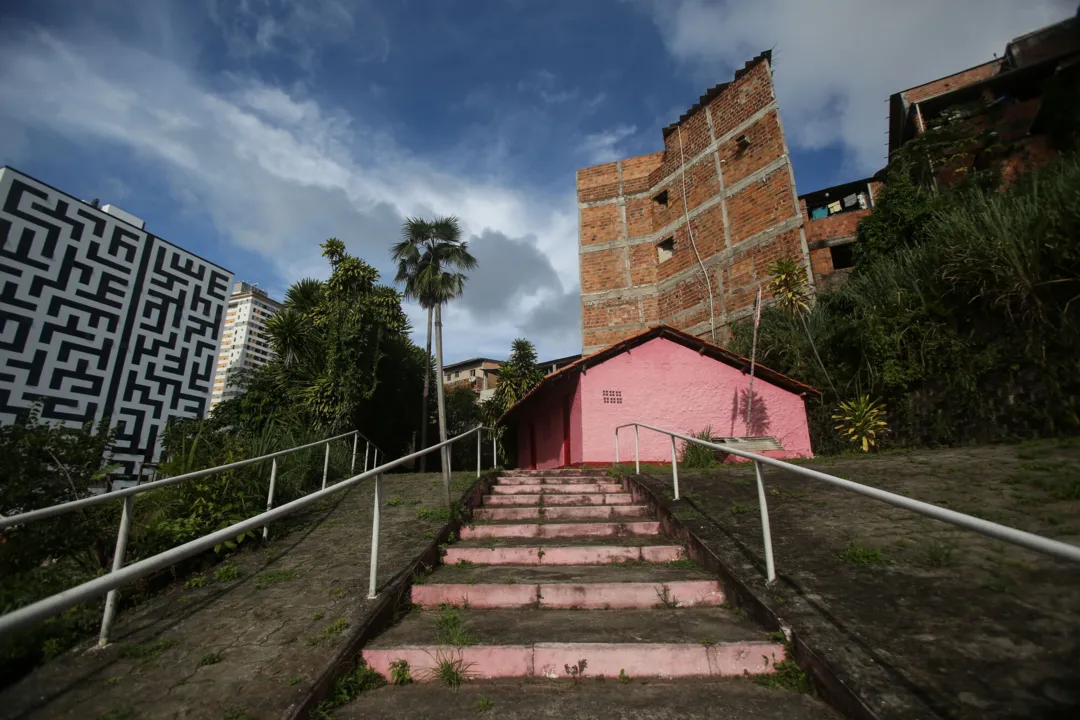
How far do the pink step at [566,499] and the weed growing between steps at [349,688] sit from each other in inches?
145

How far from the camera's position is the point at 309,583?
3.66 metres

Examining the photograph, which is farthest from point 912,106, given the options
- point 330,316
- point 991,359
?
point 330,316

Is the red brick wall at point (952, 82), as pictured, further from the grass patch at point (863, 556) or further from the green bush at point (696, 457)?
the grass patch at point (863, 556)

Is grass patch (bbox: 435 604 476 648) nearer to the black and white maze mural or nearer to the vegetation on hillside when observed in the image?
the vegetation on hillside

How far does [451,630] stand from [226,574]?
7.55ft

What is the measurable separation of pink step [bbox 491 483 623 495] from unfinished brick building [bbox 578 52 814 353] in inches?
473

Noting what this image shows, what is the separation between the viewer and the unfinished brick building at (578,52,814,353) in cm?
1645

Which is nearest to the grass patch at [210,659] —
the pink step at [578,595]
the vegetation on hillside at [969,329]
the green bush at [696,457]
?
the pink step at [578,595]

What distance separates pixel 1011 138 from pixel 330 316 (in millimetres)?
23946

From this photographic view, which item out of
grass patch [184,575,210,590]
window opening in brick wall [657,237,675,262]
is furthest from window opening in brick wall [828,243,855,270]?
grass patch [184,575,210,590]

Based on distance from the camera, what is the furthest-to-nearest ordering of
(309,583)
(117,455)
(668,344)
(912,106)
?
(912,106), (117,455), (668,344), (309,583)

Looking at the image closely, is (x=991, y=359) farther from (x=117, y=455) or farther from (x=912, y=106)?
(x=117, y=455)

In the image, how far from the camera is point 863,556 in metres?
3.36

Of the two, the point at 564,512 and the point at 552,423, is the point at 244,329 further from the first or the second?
the point at 564,512
